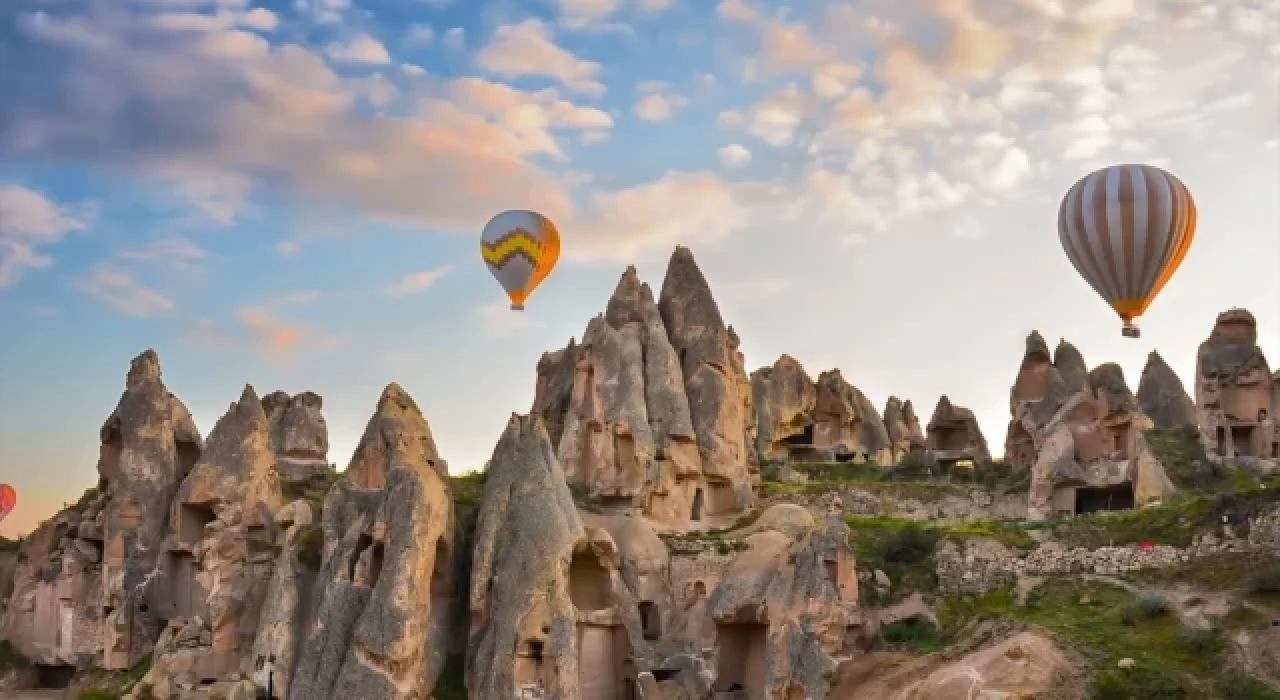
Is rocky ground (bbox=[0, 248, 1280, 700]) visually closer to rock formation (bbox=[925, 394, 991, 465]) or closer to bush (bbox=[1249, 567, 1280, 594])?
bush (bbox=[1249, 567, 1280, 594])

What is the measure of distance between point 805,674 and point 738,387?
1294 cm

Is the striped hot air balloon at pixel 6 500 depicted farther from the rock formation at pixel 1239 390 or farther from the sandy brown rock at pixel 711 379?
the rock formation at pixel 1239 390

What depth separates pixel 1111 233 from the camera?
2933 cm

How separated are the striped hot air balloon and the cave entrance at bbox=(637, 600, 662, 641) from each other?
25.2m

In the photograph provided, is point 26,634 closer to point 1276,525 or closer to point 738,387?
point 738,387

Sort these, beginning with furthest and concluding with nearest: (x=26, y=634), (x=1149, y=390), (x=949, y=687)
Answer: (x=1149, y=390) < (x=26, y=634) < (x=949, y=687)

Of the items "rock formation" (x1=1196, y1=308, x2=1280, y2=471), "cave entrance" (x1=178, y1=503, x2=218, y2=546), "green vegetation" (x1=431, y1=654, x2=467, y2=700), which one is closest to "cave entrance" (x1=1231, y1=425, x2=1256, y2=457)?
"rock formation" (x1=1196, y1=308, x2=1280, y2=471)

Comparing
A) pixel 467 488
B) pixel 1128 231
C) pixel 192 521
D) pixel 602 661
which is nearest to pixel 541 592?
pixel 602 661

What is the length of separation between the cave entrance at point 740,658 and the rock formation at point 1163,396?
78.0ft

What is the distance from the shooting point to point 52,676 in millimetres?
32562

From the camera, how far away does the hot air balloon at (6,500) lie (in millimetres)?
43316

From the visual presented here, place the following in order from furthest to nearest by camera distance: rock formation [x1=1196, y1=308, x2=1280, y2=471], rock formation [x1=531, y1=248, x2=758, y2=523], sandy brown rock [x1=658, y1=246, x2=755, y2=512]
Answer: rock formation [x1=1196, y1=308, x2=1280, y2=471], sandy brown rock [x1=658, y1=246, x2=755, y2=512], rock formation [x1=531, y1=248, x2=758, y2=523]

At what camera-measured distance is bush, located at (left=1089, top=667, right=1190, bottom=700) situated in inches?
804

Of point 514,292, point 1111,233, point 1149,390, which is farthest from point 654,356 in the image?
point 1149,390
